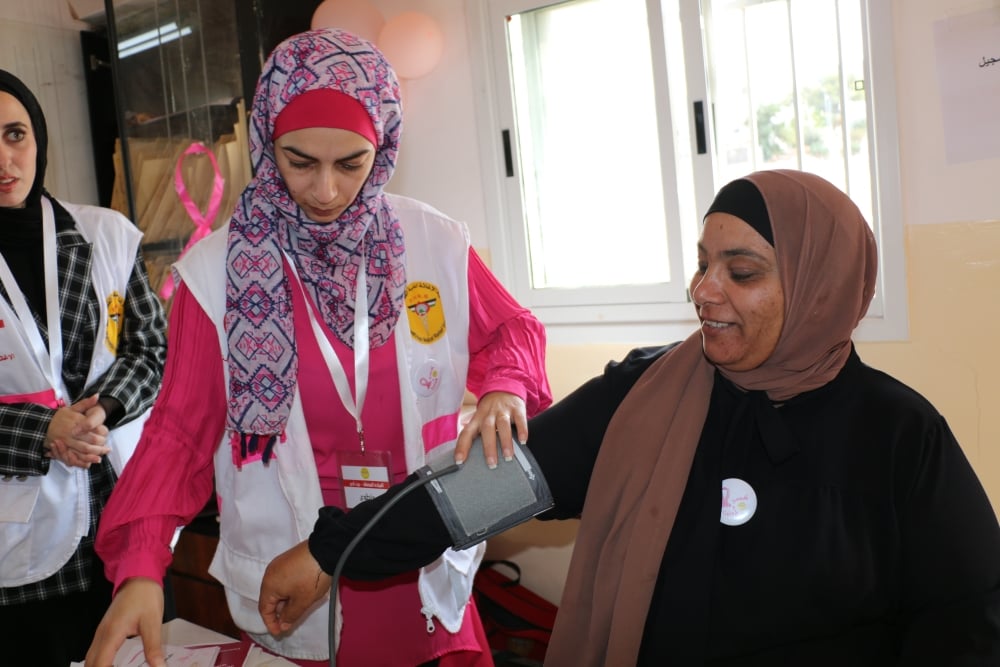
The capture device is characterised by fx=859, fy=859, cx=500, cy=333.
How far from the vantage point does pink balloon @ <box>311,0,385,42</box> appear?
3.05 meters

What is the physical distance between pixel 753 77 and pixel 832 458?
171 centimetres

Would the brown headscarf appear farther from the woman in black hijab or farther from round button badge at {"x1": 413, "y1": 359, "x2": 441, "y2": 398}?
the woman in black hijab

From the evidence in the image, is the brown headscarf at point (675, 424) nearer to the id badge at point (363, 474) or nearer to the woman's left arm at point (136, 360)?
the id badge at point (363, 474)

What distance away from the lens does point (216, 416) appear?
4.35 feet

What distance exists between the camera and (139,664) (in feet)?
3.76

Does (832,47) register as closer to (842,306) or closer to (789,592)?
(842,306)

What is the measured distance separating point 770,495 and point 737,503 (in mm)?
47

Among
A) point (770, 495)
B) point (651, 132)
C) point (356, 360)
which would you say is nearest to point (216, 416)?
point (356, 360)

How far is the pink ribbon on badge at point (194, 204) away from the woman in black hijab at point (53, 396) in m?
1.13

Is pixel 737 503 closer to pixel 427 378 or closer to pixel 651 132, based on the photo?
pixel 427 378

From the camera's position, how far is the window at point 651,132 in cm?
242

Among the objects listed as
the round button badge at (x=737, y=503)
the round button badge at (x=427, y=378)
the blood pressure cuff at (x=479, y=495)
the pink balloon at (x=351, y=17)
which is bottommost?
the round button badge at (x=737, y=503)

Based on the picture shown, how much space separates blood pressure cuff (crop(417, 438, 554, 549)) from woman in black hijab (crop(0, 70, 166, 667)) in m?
0.93

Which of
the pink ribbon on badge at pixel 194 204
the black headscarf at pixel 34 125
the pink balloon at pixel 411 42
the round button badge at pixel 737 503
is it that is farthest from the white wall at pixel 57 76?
the round button badge at pixel 737 503
